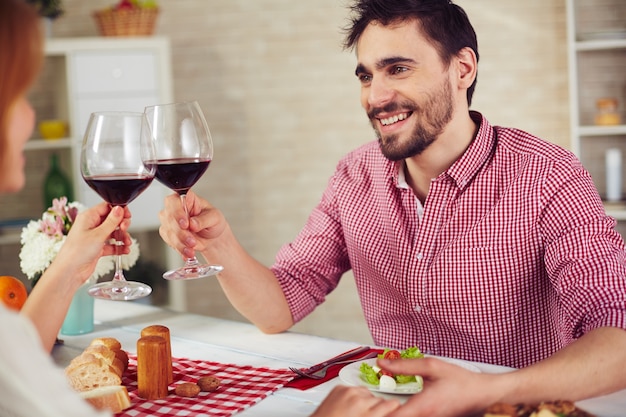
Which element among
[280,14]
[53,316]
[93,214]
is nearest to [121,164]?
[93,214]

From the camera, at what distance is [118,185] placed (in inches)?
55.4

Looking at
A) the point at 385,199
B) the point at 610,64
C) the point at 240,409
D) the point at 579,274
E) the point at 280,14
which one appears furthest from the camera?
the point at 280,14

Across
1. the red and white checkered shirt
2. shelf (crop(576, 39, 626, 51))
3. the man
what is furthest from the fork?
shelf (crop(576, 39, 626, 51))

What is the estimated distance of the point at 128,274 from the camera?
411 centimetres

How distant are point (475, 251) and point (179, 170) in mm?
757

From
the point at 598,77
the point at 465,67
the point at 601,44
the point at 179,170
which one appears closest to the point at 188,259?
the point at 179,170

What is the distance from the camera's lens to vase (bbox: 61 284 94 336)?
187 cm

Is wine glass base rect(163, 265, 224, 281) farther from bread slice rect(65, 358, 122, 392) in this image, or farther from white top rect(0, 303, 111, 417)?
white top rect(0, 303, 111, 417)

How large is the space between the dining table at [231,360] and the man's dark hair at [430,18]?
2.59 feet

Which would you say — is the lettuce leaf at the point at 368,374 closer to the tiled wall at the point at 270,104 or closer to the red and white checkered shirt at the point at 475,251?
the red and white checkered shirt at the point at 475,251

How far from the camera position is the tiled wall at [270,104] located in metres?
4.27

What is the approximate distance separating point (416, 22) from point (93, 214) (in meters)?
0.94

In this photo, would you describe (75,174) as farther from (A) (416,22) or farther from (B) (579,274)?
(B) (579,274)

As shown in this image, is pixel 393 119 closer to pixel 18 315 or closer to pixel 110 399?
pixel 110 399
